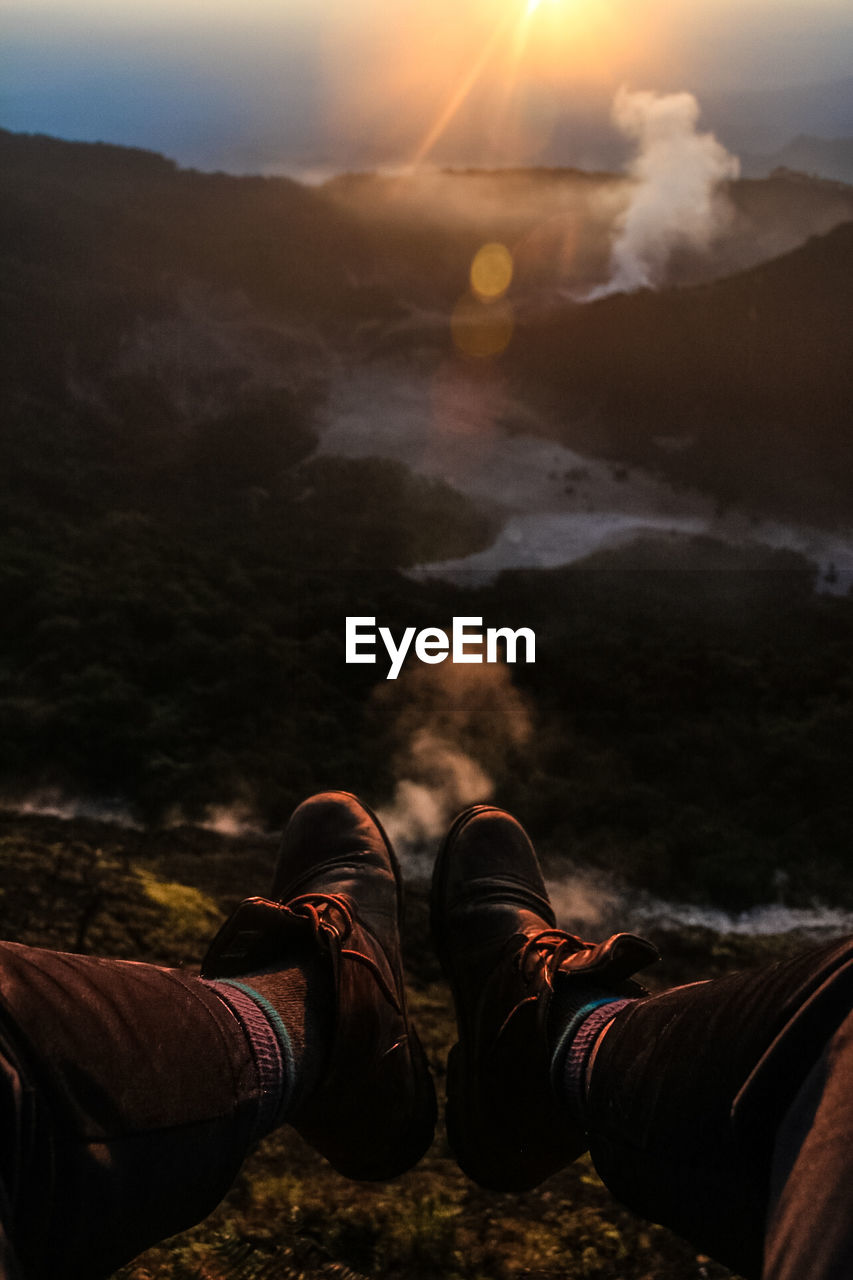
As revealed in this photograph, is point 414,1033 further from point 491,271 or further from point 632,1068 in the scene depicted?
point 491,271

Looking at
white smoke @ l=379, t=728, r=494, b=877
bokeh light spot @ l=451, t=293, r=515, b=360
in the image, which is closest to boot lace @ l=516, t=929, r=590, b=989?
white smoke @ l=379, t=728, r=494, b=877

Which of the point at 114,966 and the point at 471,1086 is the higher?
the point at 114,966

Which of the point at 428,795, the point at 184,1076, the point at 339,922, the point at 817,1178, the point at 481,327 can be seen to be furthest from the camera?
the point at 481,327

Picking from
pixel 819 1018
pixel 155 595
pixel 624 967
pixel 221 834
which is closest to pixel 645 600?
pixel 155 595

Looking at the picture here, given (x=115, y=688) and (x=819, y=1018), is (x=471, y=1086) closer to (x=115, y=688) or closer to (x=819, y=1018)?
(x=819, y=1018)

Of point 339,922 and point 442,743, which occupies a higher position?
point 442,743

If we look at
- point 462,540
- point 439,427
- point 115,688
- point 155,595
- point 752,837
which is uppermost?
point 439,427

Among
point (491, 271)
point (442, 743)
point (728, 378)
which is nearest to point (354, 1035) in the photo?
point (442, 743)
